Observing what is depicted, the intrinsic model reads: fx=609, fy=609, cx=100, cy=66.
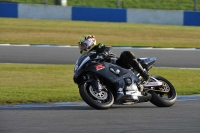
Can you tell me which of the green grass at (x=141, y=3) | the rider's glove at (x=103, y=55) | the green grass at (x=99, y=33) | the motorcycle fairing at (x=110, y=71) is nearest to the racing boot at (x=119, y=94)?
the motorcycle fairing at (x=110, y=71)

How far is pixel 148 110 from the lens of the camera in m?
9.12

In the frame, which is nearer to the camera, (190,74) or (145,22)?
(190,74)

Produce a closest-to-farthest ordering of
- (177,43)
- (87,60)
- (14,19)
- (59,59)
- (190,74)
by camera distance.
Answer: (87,60) < (190,74) < (59,59) < (177,43) < (14,19)

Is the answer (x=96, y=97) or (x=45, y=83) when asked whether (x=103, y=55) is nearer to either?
(x=96, y=97)

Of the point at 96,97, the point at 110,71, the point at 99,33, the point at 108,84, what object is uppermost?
the point at 110,71

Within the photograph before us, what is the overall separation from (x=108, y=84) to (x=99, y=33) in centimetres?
1533

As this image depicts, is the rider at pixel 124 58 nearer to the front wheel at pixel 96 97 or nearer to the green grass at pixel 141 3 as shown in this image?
the front wheel at pixel 96 97

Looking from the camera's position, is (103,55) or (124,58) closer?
(103,55)

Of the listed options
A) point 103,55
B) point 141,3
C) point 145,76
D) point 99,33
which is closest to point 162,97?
point 145,76

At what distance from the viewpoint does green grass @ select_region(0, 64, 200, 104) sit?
1041 centimetres

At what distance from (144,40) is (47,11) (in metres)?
8.24

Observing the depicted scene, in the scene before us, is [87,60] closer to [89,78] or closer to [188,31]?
[89,78]

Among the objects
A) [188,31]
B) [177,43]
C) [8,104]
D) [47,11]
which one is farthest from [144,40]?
[8,104]

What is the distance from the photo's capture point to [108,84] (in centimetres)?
921
